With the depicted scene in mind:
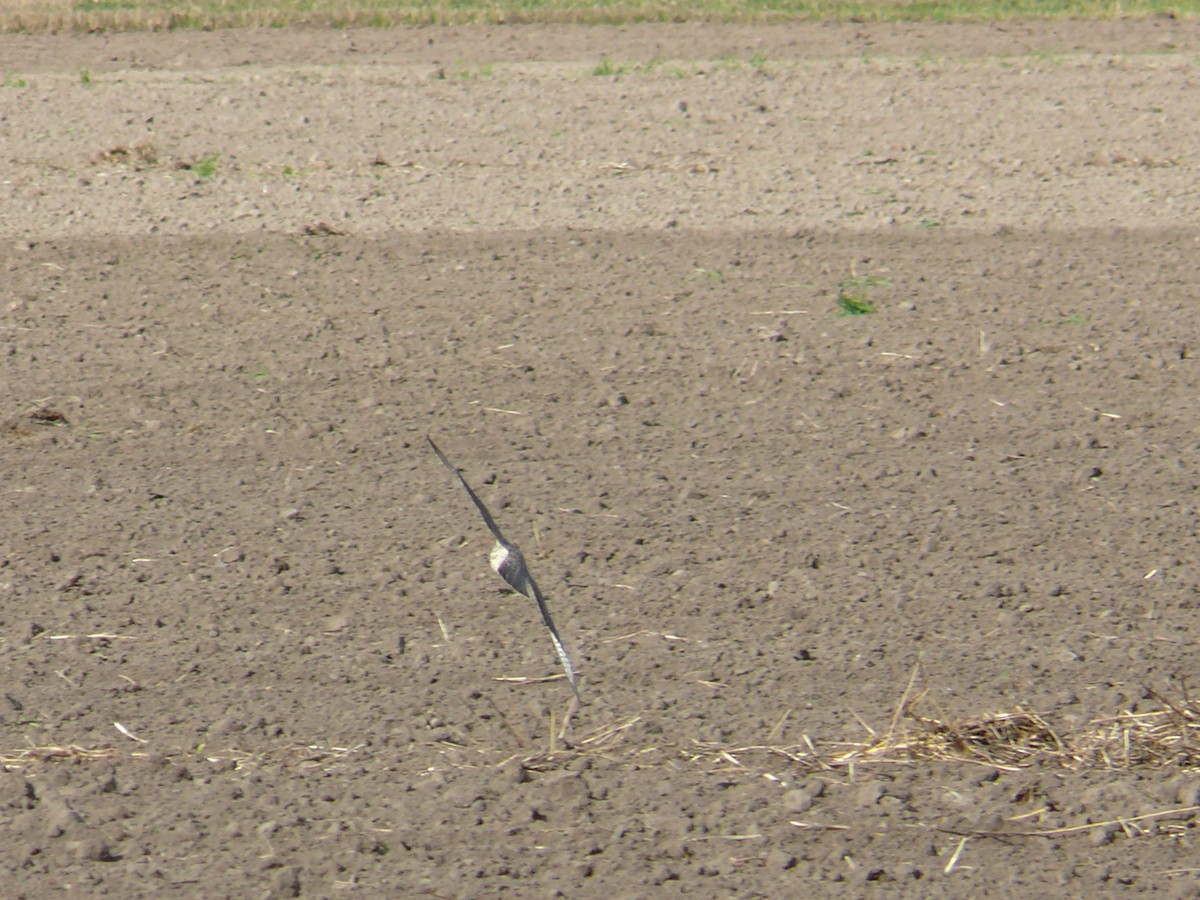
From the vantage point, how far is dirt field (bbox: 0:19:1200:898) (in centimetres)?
344

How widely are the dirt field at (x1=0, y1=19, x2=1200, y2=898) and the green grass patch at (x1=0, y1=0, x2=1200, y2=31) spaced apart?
2.39m

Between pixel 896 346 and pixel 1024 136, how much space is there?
138 inches

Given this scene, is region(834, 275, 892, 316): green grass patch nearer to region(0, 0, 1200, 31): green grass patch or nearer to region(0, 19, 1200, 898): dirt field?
region(0, 19, 1200, 898): dirt field

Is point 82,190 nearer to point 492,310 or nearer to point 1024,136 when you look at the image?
point 492,310

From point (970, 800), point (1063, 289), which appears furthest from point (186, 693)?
point (1063, 289)

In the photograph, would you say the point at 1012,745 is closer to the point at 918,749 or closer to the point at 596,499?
the point at 918,749

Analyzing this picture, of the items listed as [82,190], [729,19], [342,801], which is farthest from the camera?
[729,19]

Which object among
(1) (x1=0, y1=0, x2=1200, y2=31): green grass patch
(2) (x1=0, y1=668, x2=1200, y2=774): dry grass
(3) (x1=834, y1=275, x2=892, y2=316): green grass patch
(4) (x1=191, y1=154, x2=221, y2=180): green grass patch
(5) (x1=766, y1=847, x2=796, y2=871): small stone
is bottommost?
(5) (x1=766, y1=847, x2=796, y2=871): small stone

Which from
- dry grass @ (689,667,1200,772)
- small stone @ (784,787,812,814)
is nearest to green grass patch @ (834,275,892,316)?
dry grass @ (689,667,1200,772)

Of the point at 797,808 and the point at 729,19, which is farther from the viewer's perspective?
the point at 729,19

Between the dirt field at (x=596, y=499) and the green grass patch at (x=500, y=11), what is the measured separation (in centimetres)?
239

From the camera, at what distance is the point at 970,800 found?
3520 millimetres

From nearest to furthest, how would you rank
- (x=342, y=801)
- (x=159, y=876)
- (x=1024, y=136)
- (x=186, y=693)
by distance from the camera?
(x=159, y=876)
(x=342, y=801)
(x=186, y=693)
(x=1024, y=136)

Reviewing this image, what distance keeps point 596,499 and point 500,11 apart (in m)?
7.84
